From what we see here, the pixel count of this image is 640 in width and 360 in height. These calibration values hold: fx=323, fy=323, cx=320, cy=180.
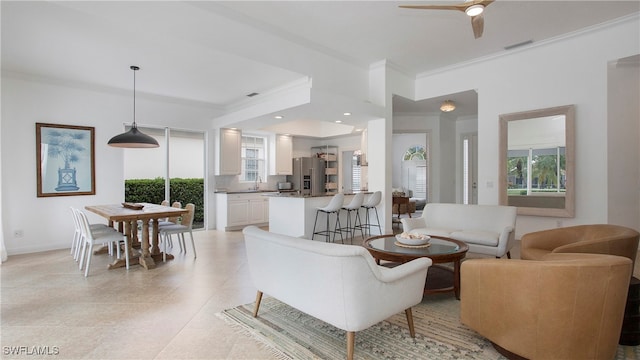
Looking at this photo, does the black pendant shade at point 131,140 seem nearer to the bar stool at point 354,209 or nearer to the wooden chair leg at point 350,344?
the bar stool at point 354,209

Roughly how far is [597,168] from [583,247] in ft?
8.81

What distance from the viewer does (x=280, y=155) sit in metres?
8.59

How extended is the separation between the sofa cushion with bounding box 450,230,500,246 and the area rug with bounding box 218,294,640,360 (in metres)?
1.36

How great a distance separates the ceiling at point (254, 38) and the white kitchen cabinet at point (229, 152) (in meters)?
1.51

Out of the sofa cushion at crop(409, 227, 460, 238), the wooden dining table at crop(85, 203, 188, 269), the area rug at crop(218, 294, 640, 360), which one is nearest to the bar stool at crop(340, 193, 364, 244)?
the sofa cushion at crop(409, 227, 460, 238)

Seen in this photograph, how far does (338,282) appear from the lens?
1936 mm

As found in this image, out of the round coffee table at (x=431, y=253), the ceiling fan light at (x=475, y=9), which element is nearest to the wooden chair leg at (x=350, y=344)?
the round coffee table at (x=431, y=253)

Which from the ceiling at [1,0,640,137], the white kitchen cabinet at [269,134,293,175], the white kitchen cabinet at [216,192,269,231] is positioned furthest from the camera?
the white kitchen cabinet at [269,134,293,175]

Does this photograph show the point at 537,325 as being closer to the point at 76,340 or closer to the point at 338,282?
the point at 338,282

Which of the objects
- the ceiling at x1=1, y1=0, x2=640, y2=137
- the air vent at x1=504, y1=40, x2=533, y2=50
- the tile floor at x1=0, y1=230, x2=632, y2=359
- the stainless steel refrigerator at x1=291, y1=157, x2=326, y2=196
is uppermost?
the air vent at x1=504, y1=40, x2=533, y2=50

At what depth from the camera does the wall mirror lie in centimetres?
487

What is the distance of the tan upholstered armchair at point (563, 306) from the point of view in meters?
1.80

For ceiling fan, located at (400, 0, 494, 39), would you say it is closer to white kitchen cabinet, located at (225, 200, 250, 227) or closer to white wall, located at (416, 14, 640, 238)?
white wall, located at (416, 14, 640, 238)

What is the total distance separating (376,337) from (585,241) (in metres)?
2.07
